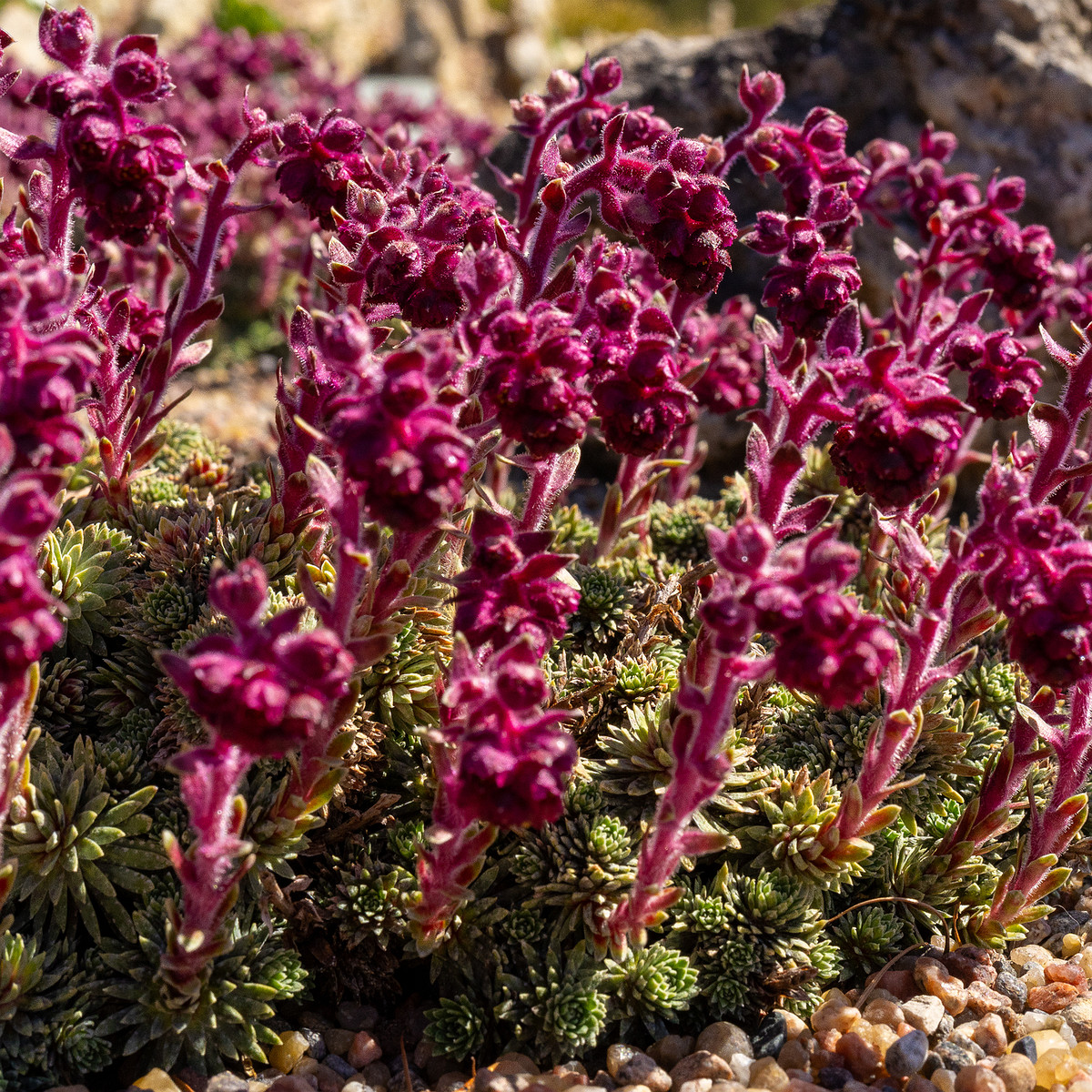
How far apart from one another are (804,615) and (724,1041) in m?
1.47

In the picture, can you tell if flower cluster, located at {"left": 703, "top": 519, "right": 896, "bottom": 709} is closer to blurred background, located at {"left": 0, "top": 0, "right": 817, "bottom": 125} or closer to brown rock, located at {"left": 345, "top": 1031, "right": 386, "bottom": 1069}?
brown rock, located at {"left": 345, "top": 1031, "right": 386, "bottom": 1069}

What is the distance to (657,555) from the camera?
477 centimetres

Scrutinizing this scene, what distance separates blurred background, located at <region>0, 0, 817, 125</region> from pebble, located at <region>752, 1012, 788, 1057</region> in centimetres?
1030

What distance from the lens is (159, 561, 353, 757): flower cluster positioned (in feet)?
7.27

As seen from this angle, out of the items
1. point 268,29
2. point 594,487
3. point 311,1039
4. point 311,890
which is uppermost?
point 268,29

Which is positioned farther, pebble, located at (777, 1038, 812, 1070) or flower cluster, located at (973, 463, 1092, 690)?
pebble, located at (777, 1038, 812, 1070)

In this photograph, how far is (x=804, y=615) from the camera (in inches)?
91.0

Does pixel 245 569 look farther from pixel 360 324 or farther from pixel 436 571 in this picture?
pixel 436 571

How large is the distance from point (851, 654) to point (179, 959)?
6.03ft

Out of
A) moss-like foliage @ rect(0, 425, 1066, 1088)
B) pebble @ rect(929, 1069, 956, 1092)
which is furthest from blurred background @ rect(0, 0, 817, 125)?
pebble @ rect(929, 1069, 956, 1092)

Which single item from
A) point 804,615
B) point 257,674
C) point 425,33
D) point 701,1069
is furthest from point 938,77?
point 425,33

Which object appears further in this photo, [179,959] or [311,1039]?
[311,1039]

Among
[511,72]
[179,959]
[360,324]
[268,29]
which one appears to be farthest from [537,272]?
[511,72]

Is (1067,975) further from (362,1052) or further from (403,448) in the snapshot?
(403,448)
